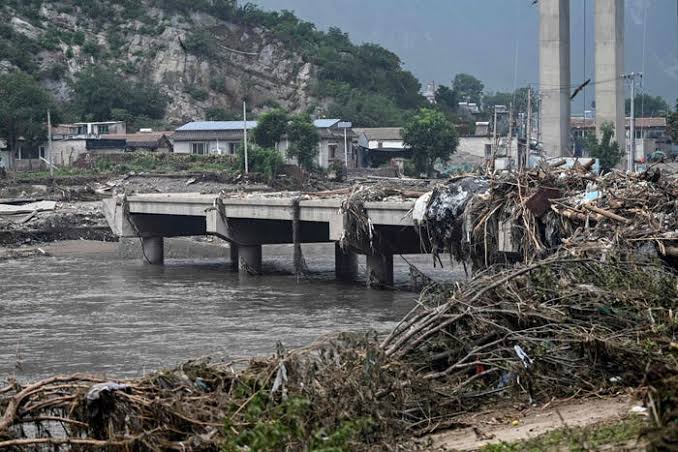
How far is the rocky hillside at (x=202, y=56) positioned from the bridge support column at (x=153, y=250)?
2247 inches

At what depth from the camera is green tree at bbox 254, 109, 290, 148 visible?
7538 centimetres

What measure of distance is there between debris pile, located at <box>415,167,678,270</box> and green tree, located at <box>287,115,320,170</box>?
4779 cm

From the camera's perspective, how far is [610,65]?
64.2 metres

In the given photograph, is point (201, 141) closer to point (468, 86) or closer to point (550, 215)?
point (550, 215)

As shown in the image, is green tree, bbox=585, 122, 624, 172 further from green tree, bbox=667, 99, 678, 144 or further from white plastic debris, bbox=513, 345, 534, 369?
white plastic debris, bbox=513, 345, 534, 369

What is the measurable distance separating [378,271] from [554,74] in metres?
32.7

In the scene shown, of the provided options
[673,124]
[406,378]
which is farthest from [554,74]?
[406,378]

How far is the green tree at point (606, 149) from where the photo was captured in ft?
189

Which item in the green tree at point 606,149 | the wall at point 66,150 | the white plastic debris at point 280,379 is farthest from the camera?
the wall at point 66,150

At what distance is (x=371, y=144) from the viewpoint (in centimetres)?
8250

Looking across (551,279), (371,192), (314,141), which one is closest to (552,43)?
(314,141)


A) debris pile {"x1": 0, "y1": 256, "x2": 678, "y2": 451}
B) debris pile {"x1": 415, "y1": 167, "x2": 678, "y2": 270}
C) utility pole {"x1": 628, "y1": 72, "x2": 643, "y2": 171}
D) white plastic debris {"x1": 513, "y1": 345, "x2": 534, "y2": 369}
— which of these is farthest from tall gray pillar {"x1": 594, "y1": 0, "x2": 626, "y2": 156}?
white plastic debris {"x1": 513, "y1": 345, "x2": 534, "y2": 369}

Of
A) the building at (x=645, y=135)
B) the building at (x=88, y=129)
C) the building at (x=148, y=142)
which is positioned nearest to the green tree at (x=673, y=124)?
the building at (x=645, y=135)

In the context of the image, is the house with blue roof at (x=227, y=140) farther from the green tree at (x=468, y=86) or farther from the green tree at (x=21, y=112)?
the green tree at (x=468, y=86)
